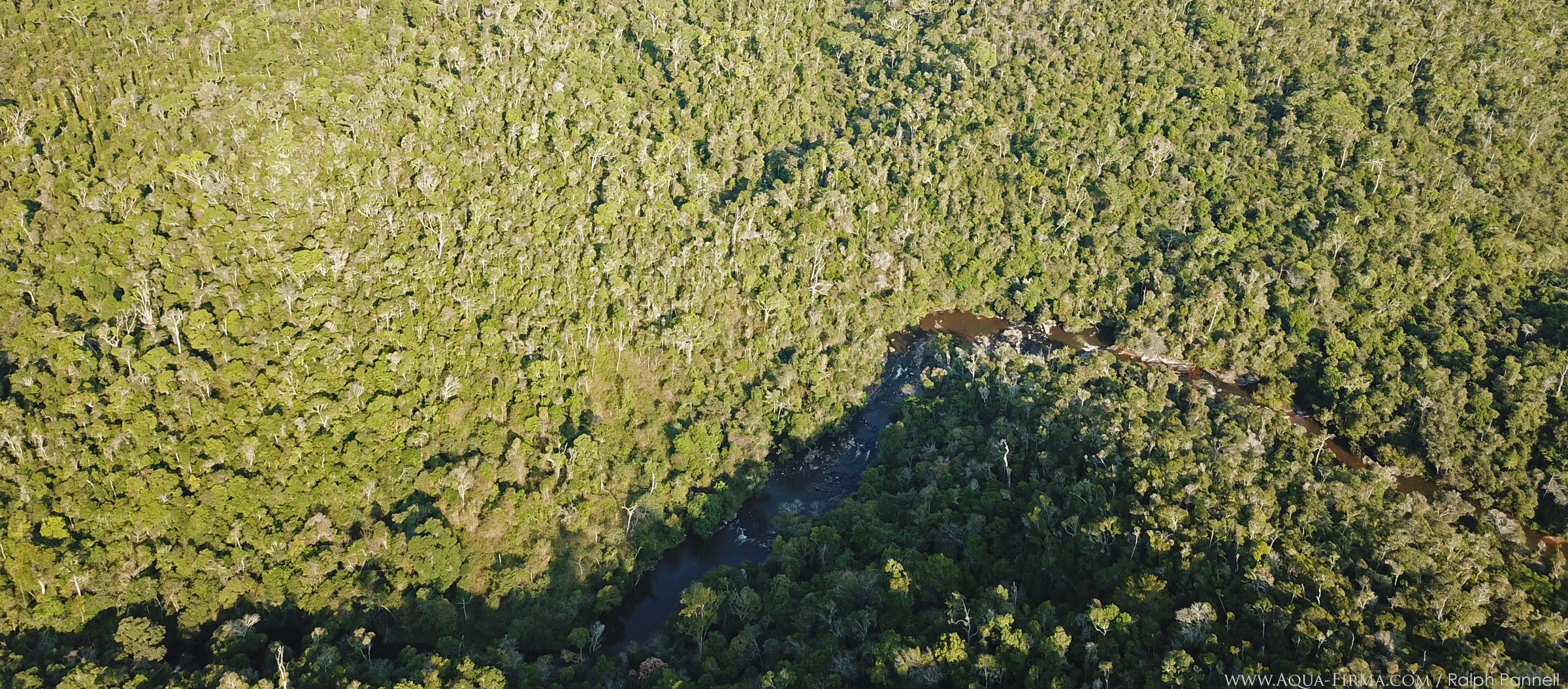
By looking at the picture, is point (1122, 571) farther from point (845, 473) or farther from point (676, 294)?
point (676, 294)

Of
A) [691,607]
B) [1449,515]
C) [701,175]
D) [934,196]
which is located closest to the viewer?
[691,607]

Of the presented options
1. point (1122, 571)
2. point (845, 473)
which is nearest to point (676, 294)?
point (845, 473)

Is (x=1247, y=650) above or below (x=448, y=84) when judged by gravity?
below

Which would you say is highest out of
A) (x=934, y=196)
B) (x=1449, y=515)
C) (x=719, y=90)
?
(x=719, y=90)

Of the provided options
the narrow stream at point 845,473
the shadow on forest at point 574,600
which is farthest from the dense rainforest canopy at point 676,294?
the narrow stream at point 845,473

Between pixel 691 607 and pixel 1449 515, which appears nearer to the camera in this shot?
pixel 691 607

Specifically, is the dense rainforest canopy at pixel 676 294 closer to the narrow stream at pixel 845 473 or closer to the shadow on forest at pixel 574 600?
the shadow on forest at pixel 574 600

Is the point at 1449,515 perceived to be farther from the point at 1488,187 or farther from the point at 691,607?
the point at 691,607

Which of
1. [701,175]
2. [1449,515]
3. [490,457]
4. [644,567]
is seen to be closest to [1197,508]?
[1449,515]

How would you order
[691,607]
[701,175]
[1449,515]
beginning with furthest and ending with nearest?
[701,175] < [1449,515] < [691,607]
